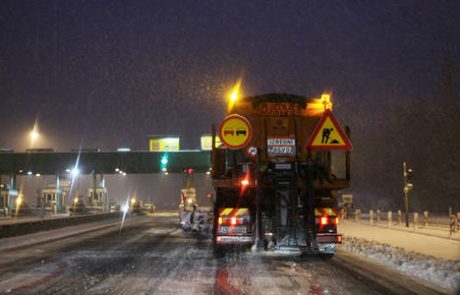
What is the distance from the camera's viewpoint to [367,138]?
81625 millimetres

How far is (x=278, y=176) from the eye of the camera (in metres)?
13.1

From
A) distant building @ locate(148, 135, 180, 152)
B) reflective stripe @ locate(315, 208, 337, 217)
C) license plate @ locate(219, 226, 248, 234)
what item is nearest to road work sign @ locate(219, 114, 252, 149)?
license plate @ locate(219, 226, 248, 234)

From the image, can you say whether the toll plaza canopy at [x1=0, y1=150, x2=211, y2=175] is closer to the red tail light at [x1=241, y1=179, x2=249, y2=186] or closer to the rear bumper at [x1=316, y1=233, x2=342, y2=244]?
the red tail light at [x1=241, y1=179, x2=249, y2=186]

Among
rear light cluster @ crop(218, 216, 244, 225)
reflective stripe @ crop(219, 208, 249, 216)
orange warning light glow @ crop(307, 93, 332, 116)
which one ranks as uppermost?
orange warning light glow @ crop(307, 93, 332, 116)

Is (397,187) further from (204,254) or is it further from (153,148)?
(204,254)

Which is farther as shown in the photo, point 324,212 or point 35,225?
point 35,225

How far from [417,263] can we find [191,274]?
16.1 feet

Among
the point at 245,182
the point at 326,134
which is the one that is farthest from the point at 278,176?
the point at 326,134

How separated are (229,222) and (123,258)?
326cm

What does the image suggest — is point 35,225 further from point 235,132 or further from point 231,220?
point 235,132

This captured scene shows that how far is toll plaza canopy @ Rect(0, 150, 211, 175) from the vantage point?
65438 mm

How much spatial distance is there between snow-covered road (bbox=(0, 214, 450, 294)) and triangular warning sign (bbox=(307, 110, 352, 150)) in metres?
2.61

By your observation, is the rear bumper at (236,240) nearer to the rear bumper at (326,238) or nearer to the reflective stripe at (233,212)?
Result: the reflective stripe at (233,212)

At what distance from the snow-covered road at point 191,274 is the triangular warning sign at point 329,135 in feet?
8.56
